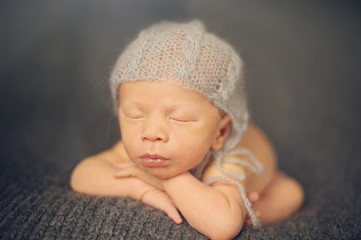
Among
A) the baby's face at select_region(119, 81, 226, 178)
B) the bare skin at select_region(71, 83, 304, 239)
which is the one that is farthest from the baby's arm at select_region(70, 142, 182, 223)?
the baby's face at select_region(119, 81, 226, 178)

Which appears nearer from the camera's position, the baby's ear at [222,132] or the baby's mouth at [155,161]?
the baby's mouth at [155,161]

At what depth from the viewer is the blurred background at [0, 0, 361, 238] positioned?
1763mm

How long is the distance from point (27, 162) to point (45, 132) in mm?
309

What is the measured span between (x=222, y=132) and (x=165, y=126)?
0.30 meters

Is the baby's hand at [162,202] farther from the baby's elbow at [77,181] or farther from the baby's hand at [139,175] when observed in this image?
the baby's elbow at [77,181]

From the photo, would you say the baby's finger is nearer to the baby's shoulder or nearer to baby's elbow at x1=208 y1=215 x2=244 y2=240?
the baby's shoulder

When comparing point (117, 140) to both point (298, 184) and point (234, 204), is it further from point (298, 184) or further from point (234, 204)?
point (298, 184)

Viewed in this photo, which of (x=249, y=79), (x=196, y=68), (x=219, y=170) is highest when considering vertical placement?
(x=196, y=68)

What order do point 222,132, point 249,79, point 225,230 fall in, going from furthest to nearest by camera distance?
point 249,79 < point 222,132 < point 225,230

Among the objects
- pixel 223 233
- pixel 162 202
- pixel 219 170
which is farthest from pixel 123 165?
pixel 223 233

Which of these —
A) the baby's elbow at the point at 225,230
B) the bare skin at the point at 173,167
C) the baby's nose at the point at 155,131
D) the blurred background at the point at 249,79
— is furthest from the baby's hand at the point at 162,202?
the blurred background at the point at 249,79

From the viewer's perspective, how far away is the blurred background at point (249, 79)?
5.78ft

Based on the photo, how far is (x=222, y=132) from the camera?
1.27m

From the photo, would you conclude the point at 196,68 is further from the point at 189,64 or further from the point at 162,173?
the point at 162,173
